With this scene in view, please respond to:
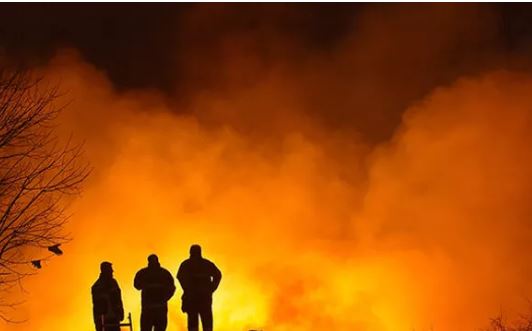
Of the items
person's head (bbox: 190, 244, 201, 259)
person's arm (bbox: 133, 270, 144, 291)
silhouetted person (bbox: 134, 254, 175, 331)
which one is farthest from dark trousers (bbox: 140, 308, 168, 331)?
person's head (bbox: 190, 244, 201, 259)

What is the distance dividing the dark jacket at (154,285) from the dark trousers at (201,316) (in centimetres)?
60

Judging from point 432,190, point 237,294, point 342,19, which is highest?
point 342,19

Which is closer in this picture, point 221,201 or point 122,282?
point 122,282

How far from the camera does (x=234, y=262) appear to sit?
1839 inches

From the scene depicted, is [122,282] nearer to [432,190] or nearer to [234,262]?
[234,262]

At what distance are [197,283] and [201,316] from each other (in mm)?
699

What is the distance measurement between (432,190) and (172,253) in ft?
35.6

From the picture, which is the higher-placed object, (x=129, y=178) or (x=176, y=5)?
(x=176, y=5)

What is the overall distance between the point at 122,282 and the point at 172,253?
2787 mm

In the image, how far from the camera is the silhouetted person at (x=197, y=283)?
2227 cm

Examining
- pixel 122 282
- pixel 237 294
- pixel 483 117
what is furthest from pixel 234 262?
pixel 483 117

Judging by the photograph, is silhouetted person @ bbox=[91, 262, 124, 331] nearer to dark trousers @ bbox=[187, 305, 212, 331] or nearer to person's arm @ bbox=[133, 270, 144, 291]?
person's arm @ bbox=[133, 270, 144, 291]

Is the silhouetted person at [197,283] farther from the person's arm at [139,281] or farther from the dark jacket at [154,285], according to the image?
the person's arm at [139,281]

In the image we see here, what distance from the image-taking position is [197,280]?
73.1 feet
